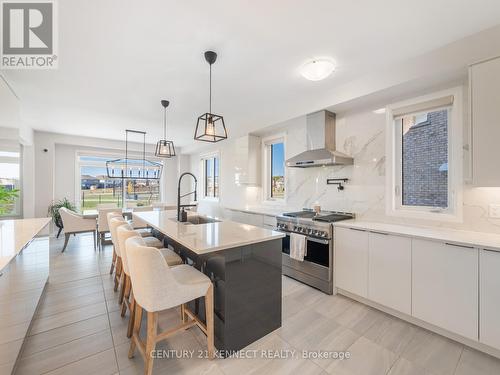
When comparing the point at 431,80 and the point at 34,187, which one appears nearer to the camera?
the point at 431,80

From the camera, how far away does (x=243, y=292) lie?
184cm

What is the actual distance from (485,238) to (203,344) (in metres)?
2.65

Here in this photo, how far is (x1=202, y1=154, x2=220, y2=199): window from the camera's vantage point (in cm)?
664

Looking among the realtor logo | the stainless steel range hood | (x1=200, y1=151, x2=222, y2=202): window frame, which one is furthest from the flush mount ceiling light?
(x1=200, y1=151, x2=222, y2=202): window frame

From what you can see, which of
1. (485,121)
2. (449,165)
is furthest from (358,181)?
(485,121)

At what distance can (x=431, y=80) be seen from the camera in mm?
2330

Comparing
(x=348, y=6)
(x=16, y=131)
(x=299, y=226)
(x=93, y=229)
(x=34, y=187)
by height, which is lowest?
(x=93, y=229)

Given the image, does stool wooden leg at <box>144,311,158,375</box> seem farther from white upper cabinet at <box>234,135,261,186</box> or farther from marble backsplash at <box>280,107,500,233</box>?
white upper cabinet at <box>234,135,261,186</box>

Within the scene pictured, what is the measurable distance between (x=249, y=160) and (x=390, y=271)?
3.08 m

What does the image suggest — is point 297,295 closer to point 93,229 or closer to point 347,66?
point 347,66

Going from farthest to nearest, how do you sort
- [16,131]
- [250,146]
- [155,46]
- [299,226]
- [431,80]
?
1. [250,146]
2. [16,131]
3. [299,226]
4. [431,80]
5. [155,46]

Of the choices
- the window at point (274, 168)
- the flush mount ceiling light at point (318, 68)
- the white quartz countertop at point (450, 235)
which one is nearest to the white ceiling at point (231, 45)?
the flush mount ceiling light at point (318, 68)

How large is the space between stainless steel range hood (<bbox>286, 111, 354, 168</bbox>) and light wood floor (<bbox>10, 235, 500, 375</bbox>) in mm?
1790

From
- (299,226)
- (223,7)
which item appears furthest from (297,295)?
(223,7)
